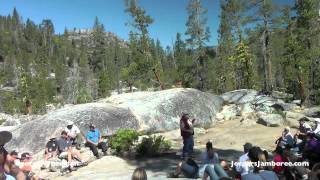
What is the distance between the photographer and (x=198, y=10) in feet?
174

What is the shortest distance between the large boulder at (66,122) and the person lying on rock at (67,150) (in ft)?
7.16

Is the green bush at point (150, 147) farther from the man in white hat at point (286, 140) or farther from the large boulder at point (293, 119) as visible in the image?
the large boulder at point (293, 119)

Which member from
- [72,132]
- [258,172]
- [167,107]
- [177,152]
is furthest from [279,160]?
[167,107]

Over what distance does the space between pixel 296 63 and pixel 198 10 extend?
23.5 m

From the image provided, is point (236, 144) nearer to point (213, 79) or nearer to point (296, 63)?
point (296, 63)

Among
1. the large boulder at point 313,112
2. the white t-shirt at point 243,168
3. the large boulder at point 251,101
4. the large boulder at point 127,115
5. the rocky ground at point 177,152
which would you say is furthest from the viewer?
the large boulder at point 251,101

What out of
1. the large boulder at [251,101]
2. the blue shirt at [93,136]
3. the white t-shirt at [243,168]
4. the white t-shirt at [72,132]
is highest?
the large boulder at [251,101]

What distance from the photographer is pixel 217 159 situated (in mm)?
11711

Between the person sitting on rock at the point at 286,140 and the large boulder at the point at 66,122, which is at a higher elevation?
the large boulder at the point at 66,122

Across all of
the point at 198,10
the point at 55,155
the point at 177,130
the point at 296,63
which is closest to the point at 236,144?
the point at 177,130

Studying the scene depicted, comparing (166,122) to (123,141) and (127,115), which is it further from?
(123,141)

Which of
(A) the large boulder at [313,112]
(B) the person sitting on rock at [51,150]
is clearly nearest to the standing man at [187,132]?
(B) the person sitting on rock at [51,150]

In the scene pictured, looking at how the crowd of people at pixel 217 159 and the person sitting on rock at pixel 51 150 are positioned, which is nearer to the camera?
the crowd of people at pixel 217 159

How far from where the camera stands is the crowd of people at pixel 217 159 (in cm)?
784
